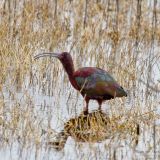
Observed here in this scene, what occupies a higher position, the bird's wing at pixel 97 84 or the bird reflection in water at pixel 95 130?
the bird's wing at pixel 97 84

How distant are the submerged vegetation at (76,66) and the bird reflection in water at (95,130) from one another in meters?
0.06

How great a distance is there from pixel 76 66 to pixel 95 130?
2.85 meters

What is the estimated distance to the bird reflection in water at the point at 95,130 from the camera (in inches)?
236

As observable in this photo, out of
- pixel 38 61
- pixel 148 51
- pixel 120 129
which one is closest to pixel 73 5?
pixel 148 51

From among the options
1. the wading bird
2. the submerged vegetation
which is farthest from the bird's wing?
the submerged vegetation

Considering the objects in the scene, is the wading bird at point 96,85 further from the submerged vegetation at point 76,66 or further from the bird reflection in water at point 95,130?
the bird reflection in water at point 95,130

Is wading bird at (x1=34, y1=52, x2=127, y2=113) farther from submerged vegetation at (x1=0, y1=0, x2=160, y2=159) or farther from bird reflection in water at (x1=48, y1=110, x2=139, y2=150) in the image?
bird reflection in water at (x1=48, y1=110, x2=139, y2=150)

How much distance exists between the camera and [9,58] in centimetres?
811

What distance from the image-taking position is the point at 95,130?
6.09 meters

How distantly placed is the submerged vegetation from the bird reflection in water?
6cm

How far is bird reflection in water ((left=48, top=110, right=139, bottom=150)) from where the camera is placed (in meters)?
5.99

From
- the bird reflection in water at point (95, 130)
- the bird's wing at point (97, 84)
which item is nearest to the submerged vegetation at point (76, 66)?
the bird reflection in water at point (95, 130)

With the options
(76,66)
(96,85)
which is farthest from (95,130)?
(76,66)

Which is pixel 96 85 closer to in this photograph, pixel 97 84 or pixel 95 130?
pixel 97 84
